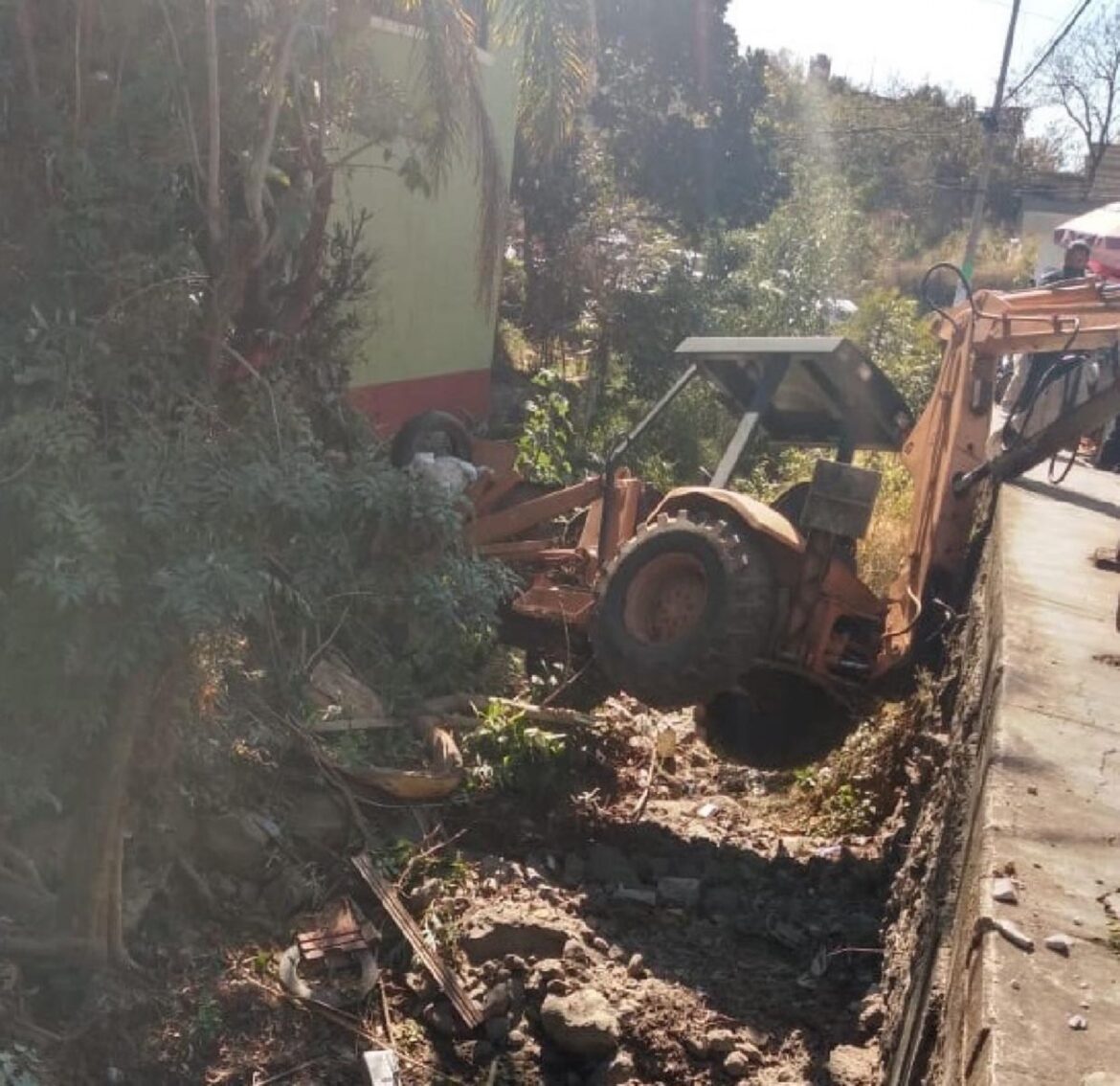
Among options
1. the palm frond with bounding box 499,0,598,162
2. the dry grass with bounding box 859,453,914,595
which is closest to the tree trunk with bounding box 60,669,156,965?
the palm frond with bounding box 499,0,598,162

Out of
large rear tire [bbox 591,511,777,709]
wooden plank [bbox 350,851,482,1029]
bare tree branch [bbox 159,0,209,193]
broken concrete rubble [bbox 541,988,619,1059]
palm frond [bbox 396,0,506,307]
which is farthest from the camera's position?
large rear tire [bbox 591,511,777,709]

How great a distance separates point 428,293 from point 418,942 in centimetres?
1029

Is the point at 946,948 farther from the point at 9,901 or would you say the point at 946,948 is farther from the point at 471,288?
the point at 471,288

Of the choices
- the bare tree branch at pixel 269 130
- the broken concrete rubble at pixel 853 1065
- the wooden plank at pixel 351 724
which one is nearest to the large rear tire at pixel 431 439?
the wooden plank at pixel 351 724

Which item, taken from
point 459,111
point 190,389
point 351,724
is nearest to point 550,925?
point 351,724

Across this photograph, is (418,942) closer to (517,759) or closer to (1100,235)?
(517,759)

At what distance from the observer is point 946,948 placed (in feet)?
12.6

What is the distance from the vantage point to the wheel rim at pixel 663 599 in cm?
766

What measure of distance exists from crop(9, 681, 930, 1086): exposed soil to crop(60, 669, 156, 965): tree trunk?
0.56 ft

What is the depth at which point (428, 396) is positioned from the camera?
15.7m

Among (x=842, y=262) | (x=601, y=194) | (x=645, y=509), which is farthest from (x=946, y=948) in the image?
(x=601, y=194)

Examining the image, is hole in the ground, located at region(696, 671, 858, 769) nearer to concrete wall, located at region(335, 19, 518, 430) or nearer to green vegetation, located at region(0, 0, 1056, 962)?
green vegetation, located at region(0, 0, 1056, 962)

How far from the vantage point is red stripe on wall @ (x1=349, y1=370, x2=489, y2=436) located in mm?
14219

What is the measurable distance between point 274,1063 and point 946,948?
2.70 meters
